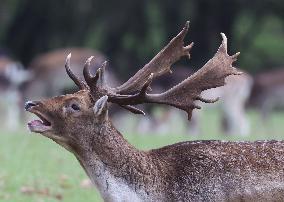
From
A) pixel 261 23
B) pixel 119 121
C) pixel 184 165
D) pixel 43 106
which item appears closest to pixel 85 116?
pixel 43 106

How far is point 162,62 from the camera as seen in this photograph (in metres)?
8.55

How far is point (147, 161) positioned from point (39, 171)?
545 centimetres

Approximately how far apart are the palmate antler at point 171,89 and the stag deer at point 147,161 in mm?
19

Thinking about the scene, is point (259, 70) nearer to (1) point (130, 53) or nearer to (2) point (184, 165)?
(1) point (130, 53)

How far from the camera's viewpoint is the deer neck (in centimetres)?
779

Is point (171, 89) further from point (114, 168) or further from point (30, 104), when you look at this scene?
point (30, 104)

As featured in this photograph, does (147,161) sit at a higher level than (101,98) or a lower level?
lower

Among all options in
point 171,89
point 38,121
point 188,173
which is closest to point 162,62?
point 171,89

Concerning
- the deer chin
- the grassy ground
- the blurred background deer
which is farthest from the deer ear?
the blurred background deer

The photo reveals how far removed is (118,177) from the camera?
25.7ft

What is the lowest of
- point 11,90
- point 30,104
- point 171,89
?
point 30,104

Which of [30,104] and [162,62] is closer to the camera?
[30,104]

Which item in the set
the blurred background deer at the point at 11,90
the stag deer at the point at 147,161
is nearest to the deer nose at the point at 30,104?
the stag deer at the point at 147,161

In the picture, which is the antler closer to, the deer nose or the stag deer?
the stag deer
